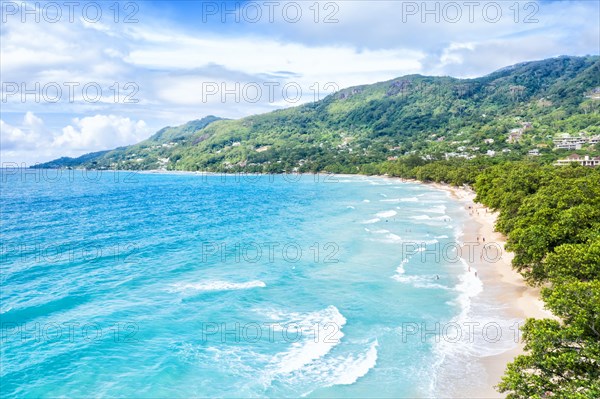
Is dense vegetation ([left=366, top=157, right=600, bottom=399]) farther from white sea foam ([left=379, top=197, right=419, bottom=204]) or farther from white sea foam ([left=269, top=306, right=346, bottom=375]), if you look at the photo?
Result: white sea foam ([left=379, top=197, right=419, bottom=204])

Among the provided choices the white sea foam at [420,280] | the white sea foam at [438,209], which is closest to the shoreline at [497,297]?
the white sea foam at [420,280]

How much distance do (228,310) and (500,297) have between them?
84.5 feet

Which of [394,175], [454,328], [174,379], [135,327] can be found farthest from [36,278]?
[394,175]

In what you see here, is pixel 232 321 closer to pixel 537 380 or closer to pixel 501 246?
pixel 537 380

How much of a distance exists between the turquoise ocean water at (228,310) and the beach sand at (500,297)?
1831 millimetres

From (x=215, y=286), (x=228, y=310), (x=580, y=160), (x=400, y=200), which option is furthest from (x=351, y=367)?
(x=580, y=160)

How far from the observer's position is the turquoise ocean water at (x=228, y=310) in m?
26.8

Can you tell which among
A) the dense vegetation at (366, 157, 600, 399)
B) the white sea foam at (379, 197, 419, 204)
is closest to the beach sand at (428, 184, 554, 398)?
the dense vegetation at (366, 157, 600, 399)

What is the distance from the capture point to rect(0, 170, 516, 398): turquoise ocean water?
26844 mm

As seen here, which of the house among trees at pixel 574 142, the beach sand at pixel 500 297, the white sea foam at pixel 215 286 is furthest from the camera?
the house among trees at pixel 574 142

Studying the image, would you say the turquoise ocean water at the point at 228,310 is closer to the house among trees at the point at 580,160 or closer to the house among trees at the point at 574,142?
the house among trees at the point at 580,160

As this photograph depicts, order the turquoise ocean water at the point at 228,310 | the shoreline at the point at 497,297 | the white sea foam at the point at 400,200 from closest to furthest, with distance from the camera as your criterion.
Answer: the shoreline at the point at 497,297, the turquoise ocean water at the point at 228,310, the white sea foam at the point at 400,200

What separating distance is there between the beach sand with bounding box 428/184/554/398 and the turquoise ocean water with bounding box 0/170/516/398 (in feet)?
6.01

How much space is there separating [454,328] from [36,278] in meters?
43.0
